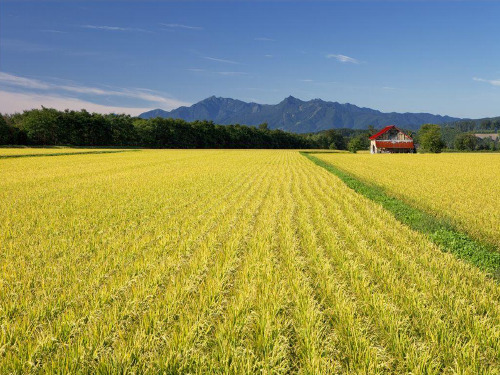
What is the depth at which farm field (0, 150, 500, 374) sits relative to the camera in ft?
11.1

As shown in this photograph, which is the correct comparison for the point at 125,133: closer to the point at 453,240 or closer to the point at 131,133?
the point at 131,133

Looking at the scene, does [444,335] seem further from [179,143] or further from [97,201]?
[179,143]

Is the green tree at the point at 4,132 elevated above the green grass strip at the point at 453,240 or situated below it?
above

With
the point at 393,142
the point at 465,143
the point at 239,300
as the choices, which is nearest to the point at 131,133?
the point at 393,142

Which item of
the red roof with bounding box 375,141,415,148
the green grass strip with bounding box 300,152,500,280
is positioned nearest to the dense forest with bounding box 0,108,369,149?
the red roof with bounding box 375,141,415,148

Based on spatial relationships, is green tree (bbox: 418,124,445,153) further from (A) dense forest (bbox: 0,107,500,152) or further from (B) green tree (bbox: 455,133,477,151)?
(B) green tree (bbox: 455,133,477,151)

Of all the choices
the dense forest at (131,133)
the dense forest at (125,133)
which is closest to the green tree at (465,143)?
the dense forest at (131,133)

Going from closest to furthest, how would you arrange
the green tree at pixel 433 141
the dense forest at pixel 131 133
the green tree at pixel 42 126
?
the green tree at pixel 433 141, the green tree at pixel 42 126, the dense forest at pixel 131 133

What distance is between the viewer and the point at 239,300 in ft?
15.1

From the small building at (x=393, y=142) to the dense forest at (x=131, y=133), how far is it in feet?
29.7

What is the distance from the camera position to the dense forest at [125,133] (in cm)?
8244

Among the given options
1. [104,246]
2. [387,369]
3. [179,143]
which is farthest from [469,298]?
[179,143]

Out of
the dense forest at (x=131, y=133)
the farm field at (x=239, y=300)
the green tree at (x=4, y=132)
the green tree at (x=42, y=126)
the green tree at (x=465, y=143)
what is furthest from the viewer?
the green tree at (x=465, y=143)

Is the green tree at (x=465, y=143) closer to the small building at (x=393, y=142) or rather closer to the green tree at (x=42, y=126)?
the small building at (x=393, y=142)
